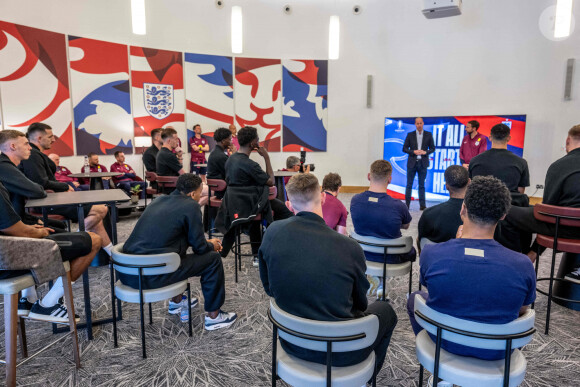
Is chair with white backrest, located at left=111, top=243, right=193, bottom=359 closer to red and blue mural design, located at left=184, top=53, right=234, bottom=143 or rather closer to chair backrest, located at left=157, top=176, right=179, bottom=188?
chair backrest, located at left=157, top=176, right=179, bottom=188

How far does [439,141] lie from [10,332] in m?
7.66

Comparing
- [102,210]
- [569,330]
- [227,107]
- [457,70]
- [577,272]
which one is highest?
[457,70]

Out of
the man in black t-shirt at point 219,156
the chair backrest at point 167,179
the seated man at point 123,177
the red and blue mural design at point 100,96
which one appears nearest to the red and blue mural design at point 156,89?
the red and blue mural design at point 100,96

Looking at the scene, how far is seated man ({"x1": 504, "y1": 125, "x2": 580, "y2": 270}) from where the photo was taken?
2646mm

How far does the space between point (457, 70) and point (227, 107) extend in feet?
16.7

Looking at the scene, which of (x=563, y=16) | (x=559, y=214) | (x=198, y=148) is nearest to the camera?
(x=559, y=214)

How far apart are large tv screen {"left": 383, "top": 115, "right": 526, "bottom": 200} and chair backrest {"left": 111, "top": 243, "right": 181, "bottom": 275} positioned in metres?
6.60

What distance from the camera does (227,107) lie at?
8562 mm

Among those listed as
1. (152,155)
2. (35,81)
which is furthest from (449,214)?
(35,81)

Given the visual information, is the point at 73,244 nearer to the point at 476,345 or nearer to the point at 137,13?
the point at 476,345

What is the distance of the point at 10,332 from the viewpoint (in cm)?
187

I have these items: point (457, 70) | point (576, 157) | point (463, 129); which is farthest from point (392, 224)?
point (457, 70)

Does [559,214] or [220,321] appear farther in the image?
[220,321]

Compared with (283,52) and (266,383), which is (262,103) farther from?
(266,383)
